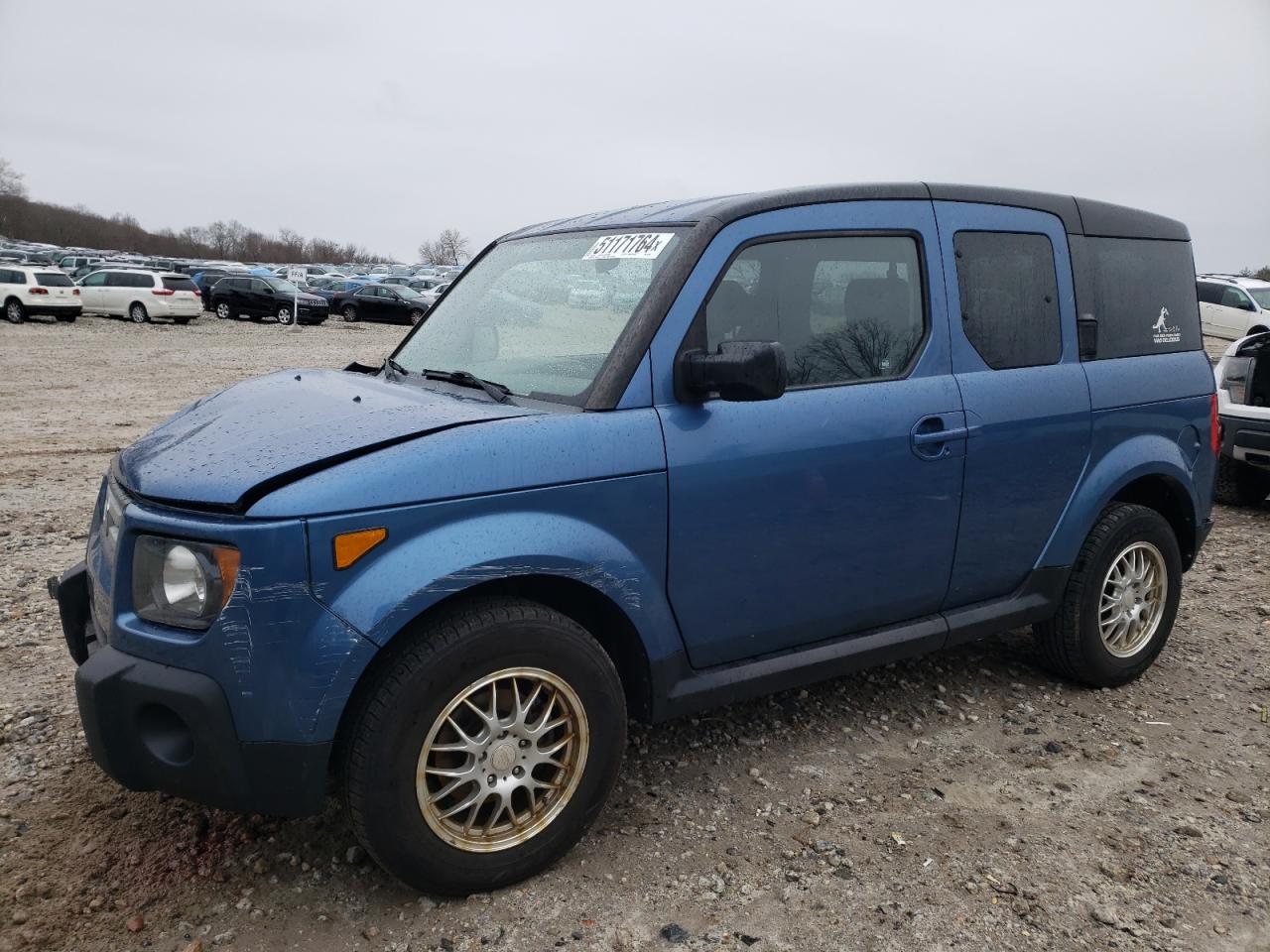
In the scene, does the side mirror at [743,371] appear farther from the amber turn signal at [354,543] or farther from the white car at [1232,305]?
the white car at [1232,305]

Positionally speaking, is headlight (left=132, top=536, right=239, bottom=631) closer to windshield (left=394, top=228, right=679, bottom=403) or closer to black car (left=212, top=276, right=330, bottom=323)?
windshield (left=394, top=228, right=679, bottom=403)

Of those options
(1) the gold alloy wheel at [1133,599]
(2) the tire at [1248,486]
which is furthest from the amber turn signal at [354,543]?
(2) the tire at [1248,486]

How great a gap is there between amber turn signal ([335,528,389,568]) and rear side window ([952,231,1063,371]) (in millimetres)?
2289

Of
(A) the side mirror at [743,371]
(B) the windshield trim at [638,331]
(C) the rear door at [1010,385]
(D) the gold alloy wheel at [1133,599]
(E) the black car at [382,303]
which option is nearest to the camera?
(A) the side mirror at [743,371]

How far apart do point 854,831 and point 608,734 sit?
3.00ft

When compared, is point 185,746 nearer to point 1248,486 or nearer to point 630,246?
point 630,246

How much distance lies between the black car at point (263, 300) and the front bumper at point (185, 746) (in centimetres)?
2973

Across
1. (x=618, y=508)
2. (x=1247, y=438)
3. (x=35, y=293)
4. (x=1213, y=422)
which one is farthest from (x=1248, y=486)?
(x=35, y=293)

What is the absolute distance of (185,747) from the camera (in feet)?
8.22

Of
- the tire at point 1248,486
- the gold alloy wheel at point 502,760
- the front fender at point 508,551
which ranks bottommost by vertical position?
the gold alloy wheel at point 502,760

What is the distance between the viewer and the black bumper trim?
2.44m

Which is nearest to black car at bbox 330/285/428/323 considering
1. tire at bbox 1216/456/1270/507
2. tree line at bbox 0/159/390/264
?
tire at bbox 1216/456/1270/507

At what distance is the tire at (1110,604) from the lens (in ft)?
13.5

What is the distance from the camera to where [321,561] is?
2.42 metres
